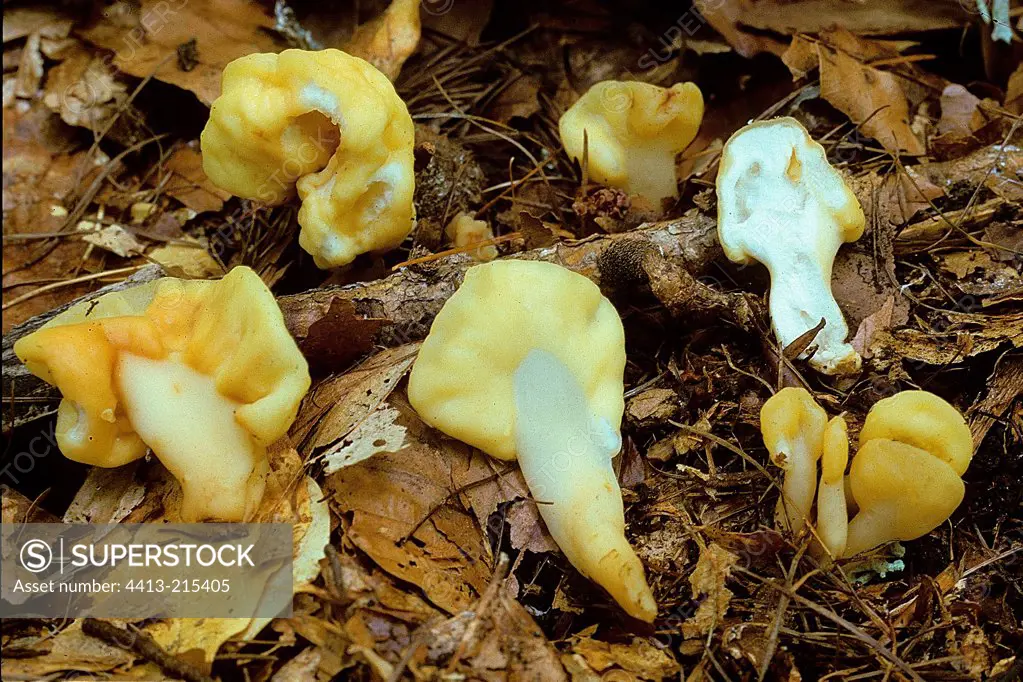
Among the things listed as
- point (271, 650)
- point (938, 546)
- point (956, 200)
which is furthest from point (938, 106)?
point (271, 650)

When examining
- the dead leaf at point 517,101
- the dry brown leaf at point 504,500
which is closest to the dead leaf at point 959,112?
the dead leaf at point 517,101

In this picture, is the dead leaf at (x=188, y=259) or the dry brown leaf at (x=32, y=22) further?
the dry brown leaf at (x=32, y=22)

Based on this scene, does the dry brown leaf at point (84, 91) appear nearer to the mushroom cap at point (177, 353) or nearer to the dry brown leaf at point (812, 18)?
the mushroom cap at point (177, 353)

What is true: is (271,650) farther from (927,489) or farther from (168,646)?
(927,489)

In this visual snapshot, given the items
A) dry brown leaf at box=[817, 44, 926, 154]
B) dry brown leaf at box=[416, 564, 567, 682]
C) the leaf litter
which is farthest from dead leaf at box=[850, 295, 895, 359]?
dry brown leaf at box=[416, 564, 567, 682]

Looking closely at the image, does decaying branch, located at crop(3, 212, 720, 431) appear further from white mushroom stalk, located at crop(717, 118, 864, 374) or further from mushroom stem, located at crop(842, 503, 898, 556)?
mushroom stem, located at crop(842, 503, 898, 556)

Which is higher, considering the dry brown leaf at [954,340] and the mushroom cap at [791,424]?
the mushroom cap at [791,424]

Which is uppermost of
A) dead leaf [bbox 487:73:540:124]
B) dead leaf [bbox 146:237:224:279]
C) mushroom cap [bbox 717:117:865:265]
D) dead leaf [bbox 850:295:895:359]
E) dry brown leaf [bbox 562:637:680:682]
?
mushroom cap [bbox 717:117:865:265]
